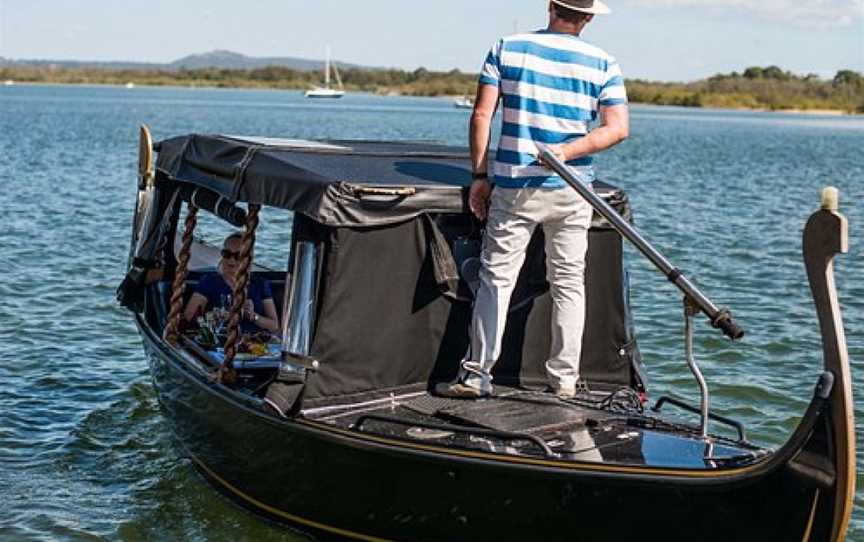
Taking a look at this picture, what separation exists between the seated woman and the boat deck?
203 centimetres

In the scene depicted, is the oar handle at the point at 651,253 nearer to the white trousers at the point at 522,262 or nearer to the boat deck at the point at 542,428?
the white trousers at the point at 522,262

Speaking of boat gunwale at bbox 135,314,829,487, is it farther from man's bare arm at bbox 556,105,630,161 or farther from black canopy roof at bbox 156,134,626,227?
man's bare arm at bbox 556,105,630,161

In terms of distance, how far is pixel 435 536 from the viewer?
6.98 m

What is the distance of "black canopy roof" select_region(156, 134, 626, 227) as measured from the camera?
23.7ft

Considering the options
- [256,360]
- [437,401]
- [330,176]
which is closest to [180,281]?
[256,360]

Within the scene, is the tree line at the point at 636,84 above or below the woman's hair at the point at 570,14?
below

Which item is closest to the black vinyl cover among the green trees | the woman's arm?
the woman's arm

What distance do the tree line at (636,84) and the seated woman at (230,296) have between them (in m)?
83.1

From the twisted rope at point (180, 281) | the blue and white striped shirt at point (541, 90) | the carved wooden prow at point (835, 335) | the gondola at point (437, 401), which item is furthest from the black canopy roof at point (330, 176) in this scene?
the carved wooden prow at point (835, 335)

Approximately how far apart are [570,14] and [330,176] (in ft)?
5.03

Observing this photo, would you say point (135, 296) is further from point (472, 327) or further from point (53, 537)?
point (472, 327)

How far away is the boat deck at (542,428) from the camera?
6.62 metres

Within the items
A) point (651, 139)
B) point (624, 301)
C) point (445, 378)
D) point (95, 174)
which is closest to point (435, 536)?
point (445, 378)

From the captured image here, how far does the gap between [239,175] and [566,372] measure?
84.8 inches
